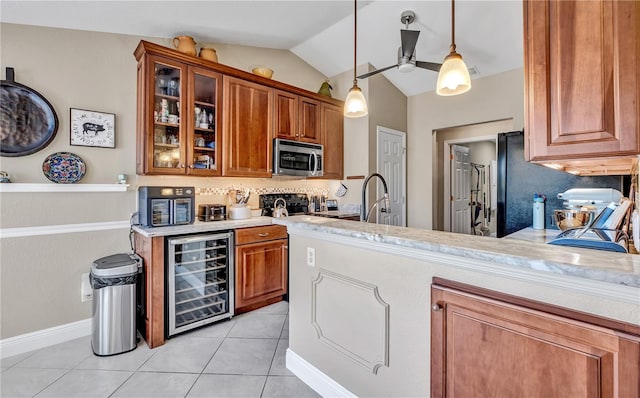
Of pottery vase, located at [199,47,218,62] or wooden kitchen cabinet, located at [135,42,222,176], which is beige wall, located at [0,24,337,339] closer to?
wooden kitchen cabinet, located at [135,42,222,176]

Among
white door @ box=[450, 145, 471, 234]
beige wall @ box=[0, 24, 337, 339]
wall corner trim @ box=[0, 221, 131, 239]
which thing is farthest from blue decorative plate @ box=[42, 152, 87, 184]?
white door @ box=[450, 145, 471, 234]

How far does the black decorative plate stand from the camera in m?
2.22

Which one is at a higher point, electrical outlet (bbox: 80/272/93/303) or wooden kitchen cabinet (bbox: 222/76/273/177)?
wooden kitchen cabinet (bbox: 222/76/273/177)

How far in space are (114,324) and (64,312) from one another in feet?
2.09

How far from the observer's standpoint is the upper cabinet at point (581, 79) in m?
0.94

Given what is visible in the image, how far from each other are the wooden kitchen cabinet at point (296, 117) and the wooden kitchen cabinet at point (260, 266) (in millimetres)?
1227

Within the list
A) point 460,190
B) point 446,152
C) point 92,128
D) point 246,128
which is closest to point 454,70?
point 246,128

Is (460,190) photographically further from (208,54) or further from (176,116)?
(176,116)

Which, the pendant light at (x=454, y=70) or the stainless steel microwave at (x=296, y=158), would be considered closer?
the pendant light at (x=454, y=70)

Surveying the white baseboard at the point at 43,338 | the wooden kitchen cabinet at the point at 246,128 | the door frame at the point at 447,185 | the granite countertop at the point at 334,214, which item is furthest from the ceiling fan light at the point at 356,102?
the door frame at the point at 447,185

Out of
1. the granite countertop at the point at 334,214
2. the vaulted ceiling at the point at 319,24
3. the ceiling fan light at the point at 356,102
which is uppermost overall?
the vaulted ceiling at the point at 319,24

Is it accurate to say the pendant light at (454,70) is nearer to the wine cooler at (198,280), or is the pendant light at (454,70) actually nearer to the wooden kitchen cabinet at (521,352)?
the wooden kitchen cabinet at (521,352)

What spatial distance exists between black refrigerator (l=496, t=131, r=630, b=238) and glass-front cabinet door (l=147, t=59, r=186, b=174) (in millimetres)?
3236

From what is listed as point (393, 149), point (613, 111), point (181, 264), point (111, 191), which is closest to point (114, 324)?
point (181, 264)
